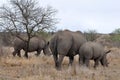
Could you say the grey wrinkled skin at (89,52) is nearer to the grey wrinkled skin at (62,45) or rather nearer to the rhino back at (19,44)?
the grey wrinkled skin at (62,45)

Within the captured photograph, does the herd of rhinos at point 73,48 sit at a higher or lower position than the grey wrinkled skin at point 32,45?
higher

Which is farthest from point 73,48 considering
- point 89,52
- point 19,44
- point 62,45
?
point 19,44

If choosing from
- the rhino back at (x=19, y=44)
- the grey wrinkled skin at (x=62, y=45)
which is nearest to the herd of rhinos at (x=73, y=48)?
the grey wrinkled skin at (x=62, y=45)

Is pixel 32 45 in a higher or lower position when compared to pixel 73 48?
lower

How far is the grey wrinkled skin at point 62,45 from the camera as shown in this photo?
17891 mm

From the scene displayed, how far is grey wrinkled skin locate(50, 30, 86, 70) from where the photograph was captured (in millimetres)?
17891

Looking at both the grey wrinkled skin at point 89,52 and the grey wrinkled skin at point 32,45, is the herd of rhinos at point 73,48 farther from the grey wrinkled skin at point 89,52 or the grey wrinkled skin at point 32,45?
the grey wrinkled skin at point 32,45

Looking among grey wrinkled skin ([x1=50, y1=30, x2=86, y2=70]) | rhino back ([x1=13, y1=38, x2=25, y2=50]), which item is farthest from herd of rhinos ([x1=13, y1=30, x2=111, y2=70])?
rhino back ([x1=13, y1=38, x2=25, y2=50])

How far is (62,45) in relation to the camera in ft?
58.6

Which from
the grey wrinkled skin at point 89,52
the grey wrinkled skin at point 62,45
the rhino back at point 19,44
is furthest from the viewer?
the rhino back at point 19,44

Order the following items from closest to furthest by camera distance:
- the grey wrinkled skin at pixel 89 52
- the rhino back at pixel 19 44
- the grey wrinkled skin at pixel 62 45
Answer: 1. the grey wrinkled skin at pixel 62 45
2. the grey wrinkled skin at pixel 89 52
3. the rhino back at pixel 19 44

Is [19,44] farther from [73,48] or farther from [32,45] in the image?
[73,48]

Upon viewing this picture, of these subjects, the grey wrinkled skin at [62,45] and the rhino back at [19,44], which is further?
the rhino back at [19,44]

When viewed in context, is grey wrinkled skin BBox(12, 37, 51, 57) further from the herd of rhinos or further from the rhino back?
the herd of rhinos
